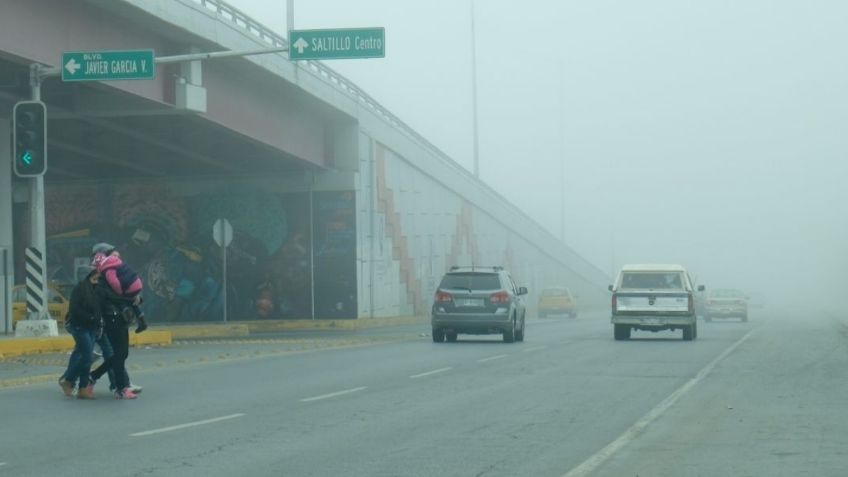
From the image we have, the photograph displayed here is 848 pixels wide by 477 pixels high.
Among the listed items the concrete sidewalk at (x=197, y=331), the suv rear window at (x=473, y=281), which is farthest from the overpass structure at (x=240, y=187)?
the suv rear window at (x=473, y=281)

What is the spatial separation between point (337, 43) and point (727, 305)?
32185 mm

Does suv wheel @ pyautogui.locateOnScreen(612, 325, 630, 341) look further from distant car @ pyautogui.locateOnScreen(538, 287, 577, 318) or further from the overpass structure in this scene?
distant car @ pyautogui.locateOnScreen(538, 287, 577, 318)

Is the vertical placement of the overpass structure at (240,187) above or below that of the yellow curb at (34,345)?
above

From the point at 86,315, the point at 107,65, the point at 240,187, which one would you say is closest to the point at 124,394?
the point at 86,315

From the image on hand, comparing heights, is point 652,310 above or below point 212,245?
below

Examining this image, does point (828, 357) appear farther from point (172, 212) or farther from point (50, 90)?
point (172, 212)

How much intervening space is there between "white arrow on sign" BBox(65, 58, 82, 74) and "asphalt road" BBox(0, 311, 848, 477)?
20.8 feet

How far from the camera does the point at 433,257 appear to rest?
60031mm

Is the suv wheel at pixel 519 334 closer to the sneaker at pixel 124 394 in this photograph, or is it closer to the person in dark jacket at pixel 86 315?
the sneaker at pixel 124 394

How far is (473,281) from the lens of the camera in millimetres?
31344

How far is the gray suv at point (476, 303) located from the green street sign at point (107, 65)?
8297 mm

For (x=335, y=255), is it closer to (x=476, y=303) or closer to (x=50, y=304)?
(x=50, y=304)

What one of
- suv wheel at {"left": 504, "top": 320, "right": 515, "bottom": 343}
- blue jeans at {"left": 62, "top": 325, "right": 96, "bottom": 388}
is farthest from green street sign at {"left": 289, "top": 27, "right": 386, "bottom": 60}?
blue jeans at {"left": 62, "top": 325, "right": 96, "bottom": 388}

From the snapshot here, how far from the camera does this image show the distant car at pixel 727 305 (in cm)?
5553
